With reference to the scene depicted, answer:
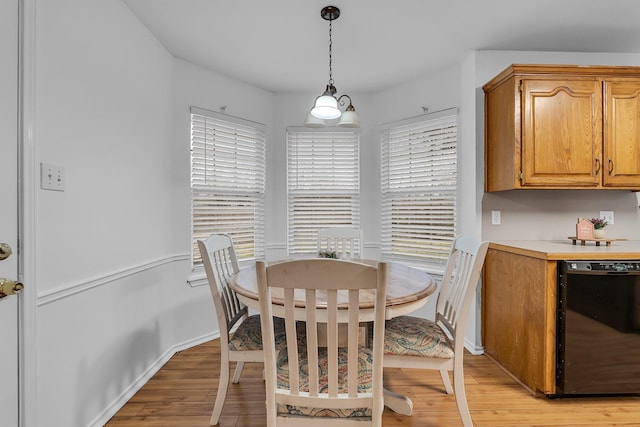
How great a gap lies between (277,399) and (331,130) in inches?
114

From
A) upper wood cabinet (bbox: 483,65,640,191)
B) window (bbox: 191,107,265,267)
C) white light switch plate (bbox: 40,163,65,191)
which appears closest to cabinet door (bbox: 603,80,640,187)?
upper wood cabinet (bbox: 483,65,640,191)

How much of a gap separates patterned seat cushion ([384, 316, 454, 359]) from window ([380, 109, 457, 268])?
1.43 meters

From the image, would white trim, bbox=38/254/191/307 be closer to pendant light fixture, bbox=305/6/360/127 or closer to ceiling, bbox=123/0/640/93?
pendant light fixture, bbox=305/6/360/127

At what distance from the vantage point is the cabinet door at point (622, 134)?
2.47 meters

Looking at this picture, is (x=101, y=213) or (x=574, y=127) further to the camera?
(x=574, y=127)

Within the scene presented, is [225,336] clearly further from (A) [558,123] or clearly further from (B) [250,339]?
(A) [558,123]

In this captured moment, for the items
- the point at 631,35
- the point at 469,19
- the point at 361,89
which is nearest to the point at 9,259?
the point at 469,19

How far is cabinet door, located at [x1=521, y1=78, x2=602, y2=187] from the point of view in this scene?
246 centimetres

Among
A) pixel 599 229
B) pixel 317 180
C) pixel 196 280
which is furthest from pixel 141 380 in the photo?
pixel 599 229

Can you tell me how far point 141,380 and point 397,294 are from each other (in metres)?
1.87

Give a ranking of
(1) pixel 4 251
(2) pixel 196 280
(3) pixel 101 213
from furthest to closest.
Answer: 1. (2) pixel 196 280
2. (3) pixel 101 213
3. (1) pixel 4 251

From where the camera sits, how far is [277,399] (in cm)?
133

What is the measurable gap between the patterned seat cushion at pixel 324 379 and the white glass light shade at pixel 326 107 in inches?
54.6

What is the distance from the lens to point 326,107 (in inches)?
84.3
